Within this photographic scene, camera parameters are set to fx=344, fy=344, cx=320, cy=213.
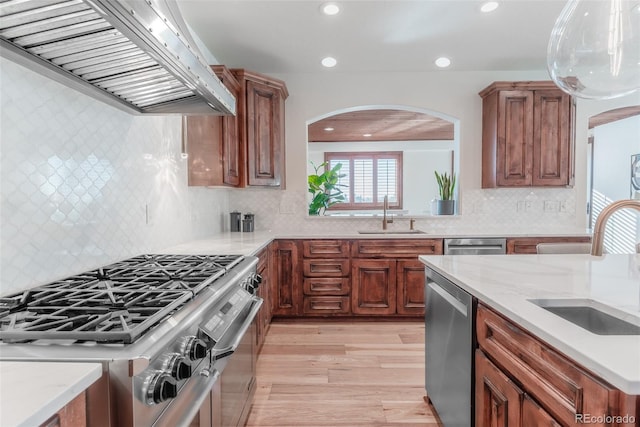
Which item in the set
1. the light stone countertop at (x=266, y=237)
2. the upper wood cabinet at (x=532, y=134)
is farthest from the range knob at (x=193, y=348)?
the upper wood cabinet at (x=532, y=134)

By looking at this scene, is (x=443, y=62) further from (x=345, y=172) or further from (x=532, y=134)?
(x=345, y=172)

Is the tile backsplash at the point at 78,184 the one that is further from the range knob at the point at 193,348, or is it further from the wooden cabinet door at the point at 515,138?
the wooden cabinet door at the point at 515,138

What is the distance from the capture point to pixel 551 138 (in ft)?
11.6

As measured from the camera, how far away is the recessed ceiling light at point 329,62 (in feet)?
11.6

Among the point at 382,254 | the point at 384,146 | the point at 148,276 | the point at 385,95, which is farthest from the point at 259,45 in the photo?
the point at 384,146

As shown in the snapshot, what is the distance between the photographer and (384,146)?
8555 mm

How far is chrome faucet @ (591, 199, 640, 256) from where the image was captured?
4.22ft

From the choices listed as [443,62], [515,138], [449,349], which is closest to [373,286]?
[449,349]

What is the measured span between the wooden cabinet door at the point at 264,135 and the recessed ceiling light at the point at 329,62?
1.91ft

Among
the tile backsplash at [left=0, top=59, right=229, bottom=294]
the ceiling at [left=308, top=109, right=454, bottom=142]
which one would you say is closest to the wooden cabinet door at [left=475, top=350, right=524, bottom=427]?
the tile backsplash at [left=0, top=59, right=229, bottom=294]

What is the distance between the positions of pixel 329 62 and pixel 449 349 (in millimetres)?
3022

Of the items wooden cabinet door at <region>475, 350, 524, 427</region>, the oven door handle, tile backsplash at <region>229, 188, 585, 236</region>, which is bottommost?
wooden cabinet door at <region>475, 350, 524, 427</region>

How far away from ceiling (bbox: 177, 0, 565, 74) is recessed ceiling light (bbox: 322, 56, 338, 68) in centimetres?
9

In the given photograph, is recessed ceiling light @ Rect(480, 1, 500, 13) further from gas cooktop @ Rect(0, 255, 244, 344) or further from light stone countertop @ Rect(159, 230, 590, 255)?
gas cooktop @ Rect(0, 255, 244, 344)
